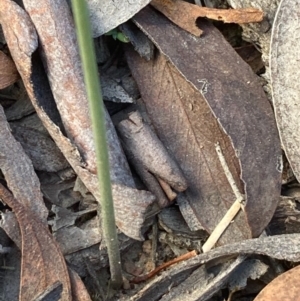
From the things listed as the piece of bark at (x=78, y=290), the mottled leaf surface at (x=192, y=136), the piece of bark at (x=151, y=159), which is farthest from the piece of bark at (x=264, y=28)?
the piece of bark at (x=78, y=290)

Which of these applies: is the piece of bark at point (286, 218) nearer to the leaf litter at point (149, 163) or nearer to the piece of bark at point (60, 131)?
the leaf litter at point (149, 163)

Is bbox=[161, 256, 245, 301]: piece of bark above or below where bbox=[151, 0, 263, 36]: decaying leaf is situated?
below

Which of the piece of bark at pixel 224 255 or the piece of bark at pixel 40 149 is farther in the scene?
the piece of bark at pixel 40 149

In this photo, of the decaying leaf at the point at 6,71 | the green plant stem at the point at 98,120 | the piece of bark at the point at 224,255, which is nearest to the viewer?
the green plant stem at the point at 98,120

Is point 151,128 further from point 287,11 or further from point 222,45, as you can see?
point 287,11

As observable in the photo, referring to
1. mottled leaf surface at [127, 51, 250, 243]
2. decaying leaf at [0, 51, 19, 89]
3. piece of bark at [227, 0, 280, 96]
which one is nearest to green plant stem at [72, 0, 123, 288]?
mottled leaf surface at [127, 51, 250, 243]

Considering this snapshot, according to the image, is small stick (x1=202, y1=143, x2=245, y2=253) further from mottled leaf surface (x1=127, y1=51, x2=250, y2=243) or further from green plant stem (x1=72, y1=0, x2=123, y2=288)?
green plant stem (x1=72, y1=0, x2=123, y2=288)

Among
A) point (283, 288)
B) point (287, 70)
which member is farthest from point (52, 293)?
point (287, 70)
